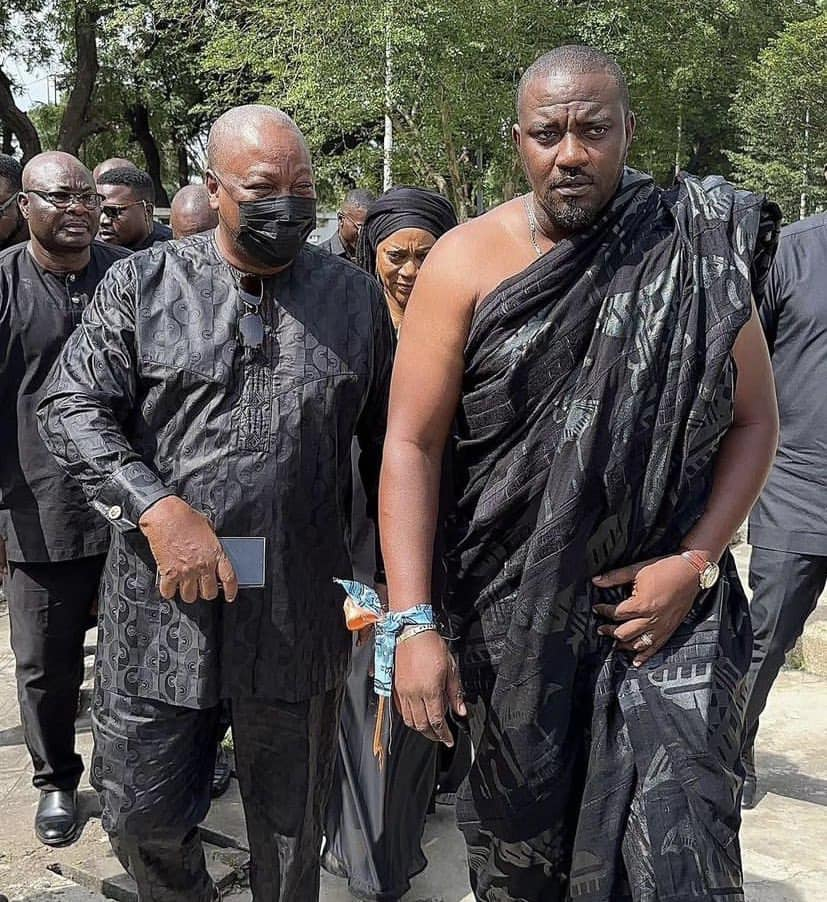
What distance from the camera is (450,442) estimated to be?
2.33m

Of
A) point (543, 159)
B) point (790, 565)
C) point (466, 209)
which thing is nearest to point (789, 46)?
point (466, 209)

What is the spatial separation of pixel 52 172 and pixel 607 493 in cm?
246

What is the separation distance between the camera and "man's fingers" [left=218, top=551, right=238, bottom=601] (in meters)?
2.31

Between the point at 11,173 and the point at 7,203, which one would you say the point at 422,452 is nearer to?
the point at 7,203

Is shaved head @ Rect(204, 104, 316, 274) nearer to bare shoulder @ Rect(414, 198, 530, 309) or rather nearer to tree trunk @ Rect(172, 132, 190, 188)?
bare shoulder @ Rect(414, 198, 530, 309)

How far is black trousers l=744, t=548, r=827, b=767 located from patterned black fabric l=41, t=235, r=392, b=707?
5.80ft

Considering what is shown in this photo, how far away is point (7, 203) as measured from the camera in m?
4.79

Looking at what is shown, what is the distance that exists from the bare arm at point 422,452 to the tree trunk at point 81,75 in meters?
20.8

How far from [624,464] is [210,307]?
967 millimetres

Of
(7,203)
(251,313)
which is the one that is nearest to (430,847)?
(251,313)

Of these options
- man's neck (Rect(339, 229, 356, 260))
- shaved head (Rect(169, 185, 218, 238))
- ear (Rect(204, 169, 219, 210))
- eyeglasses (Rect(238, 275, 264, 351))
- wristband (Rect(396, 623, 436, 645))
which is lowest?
wristband (Rect(396, 623, 436, 645))

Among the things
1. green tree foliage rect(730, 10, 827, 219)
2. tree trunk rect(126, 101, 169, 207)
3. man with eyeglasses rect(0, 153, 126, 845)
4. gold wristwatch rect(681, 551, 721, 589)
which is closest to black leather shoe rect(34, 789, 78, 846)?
man with eyeglasses rect(0, 153, 126, 845)

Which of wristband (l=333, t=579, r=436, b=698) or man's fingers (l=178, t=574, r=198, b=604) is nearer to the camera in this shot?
wristband (l=333, t=579, r=436, b=698)

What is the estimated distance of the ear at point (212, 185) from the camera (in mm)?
2504
